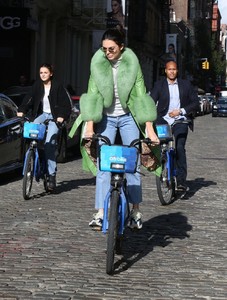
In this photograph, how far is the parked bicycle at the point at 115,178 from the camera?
21.2 ft

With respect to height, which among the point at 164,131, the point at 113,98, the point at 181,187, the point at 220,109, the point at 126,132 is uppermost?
the point at 113,98

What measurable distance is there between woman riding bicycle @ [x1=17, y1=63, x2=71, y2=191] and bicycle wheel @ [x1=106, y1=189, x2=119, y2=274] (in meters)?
4.83

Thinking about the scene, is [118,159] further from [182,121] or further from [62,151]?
[62,151]

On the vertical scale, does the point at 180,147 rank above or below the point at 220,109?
above

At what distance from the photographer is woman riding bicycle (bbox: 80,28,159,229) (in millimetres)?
6945

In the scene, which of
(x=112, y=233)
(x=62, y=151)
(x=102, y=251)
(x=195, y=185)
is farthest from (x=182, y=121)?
(x=62, y=151)

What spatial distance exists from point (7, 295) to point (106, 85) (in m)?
2.01

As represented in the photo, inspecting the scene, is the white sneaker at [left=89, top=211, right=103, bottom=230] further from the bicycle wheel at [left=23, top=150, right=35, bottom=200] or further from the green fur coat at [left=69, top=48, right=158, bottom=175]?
the bicycle wheel at [left=23, top=150, right=35, bottom=200]

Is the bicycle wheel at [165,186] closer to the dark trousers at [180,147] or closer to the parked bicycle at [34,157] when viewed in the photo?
the dark trousers at [180,147]

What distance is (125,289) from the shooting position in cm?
612

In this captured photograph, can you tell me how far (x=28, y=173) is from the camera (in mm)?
10984

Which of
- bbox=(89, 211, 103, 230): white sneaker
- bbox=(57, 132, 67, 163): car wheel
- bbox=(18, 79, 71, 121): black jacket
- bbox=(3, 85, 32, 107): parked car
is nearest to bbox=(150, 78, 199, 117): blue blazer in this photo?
bbox=(18, 79, 71, 121): black jacket

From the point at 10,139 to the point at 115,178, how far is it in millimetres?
6415

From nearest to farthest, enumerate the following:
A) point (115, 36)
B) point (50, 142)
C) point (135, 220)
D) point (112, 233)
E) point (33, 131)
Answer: point (112, 233) < point (115, 36) < point (135, 220) < point (33, 131) < point (50, 142)
